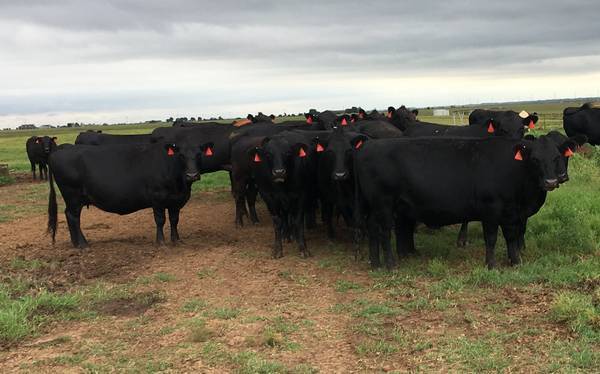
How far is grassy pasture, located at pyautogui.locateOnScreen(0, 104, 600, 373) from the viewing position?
4.80 meters

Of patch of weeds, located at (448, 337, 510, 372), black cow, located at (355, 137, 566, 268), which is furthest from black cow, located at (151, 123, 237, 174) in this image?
patch of weeds, located at (448, 337, 510, 372)

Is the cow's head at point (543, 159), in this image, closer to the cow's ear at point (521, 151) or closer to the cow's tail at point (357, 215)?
the cow's ear at point (521, 151)

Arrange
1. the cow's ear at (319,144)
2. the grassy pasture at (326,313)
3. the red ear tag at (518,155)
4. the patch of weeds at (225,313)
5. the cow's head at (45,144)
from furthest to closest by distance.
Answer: the cow's head at (45,144) → the cow's ear at (319,144) → the red ear tag at (518,155) → the patch of weeds at (225,313) → the grassy pasture at (326,313)

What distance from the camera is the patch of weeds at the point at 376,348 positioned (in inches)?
193

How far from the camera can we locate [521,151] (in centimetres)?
701

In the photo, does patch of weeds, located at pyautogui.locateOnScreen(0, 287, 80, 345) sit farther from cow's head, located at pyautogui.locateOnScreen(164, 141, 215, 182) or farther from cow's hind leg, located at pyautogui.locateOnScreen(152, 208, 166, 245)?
cow's head, located at pyautogui.locateOnScreen(164, 141, 215, 182)

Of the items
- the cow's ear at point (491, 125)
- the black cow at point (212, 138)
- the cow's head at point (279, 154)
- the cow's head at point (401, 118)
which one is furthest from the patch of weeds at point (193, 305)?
the cow's head at point (401, 118)

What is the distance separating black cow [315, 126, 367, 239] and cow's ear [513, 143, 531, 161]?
2.36 m

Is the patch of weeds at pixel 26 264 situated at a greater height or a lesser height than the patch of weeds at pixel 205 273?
greater

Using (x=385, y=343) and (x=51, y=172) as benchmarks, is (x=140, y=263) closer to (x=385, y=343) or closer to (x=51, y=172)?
(x=51, y=172)

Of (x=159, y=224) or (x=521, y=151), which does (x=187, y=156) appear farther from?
(x=521, y=151)

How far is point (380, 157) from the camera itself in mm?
7586

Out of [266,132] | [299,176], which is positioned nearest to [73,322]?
[299,176]

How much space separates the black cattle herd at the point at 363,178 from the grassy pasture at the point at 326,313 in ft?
1.86
